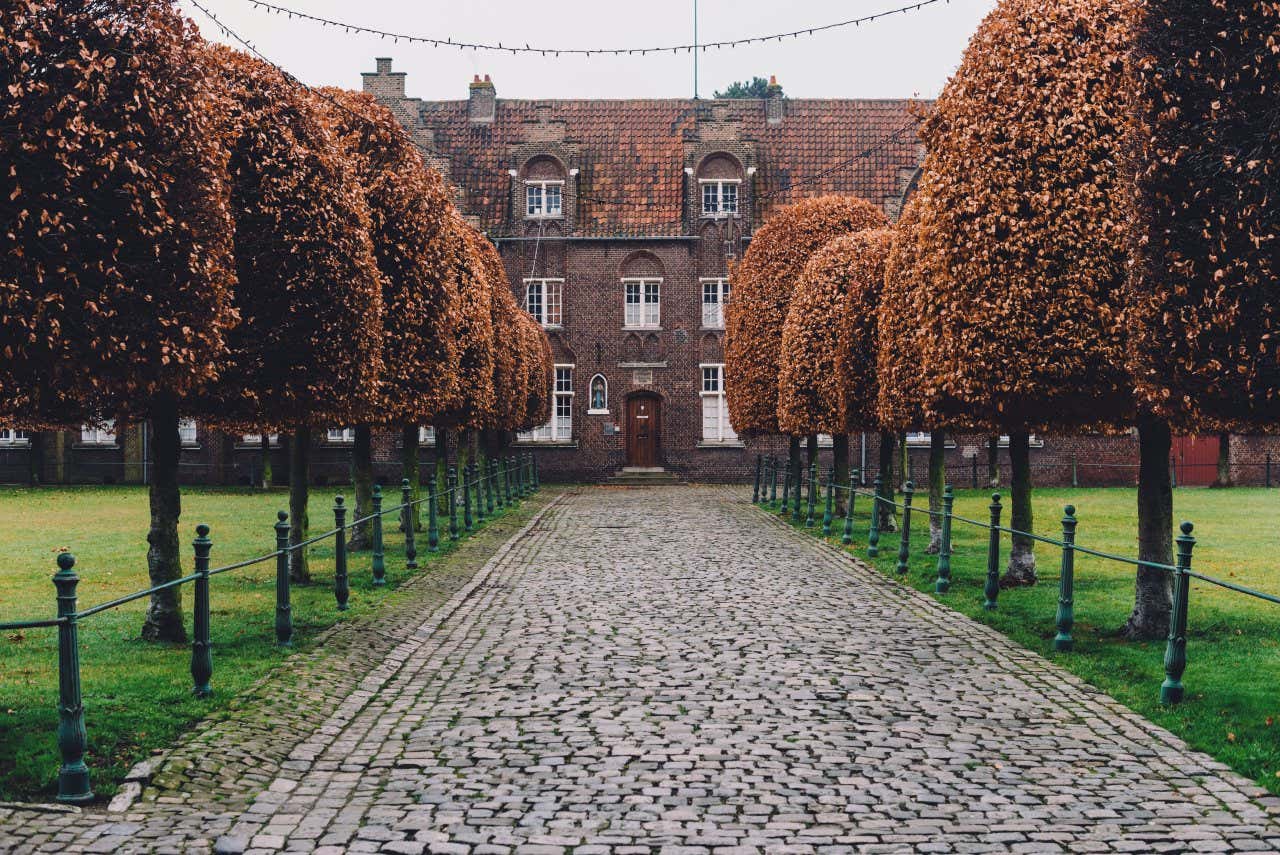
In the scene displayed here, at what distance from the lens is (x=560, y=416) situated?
4766 centimetres

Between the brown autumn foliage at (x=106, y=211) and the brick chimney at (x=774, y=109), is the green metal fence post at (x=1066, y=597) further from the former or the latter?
the brick chimney at (x=774, y=109)

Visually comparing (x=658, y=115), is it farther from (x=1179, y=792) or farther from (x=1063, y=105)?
(x=1179, y=792)

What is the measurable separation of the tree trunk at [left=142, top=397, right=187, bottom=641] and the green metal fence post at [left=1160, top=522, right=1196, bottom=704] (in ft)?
27.2

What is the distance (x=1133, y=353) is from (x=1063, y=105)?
394cm

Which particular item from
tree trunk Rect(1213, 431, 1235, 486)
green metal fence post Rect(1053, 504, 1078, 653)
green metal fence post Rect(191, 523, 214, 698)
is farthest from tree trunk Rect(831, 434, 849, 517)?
tree trunk Rect(1213, 431, 1235, 486)

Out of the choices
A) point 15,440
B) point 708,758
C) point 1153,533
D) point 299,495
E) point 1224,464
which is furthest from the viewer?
point 15,440

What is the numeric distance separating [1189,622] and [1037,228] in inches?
170

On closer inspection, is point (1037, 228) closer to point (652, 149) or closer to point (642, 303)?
point (642, 303)

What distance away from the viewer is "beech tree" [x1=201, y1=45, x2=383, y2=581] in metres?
13.2

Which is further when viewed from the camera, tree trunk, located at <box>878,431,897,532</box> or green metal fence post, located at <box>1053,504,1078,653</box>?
tree trunk, located at <box>878,431,897,532</box>

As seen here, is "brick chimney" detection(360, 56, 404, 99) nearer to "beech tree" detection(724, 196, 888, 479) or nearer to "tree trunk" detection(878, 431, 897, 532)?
"beech tree" detection(724, 196, 888, 479)

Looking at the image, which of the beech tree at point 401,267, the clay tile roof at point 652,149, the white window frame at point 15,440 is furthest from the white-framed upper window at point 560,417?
the beech tree at point 401,267

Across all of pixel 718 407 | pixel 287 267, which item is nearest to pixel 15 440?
pixel 718 407

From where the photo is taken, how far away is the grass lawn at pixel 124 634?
7383 mm
